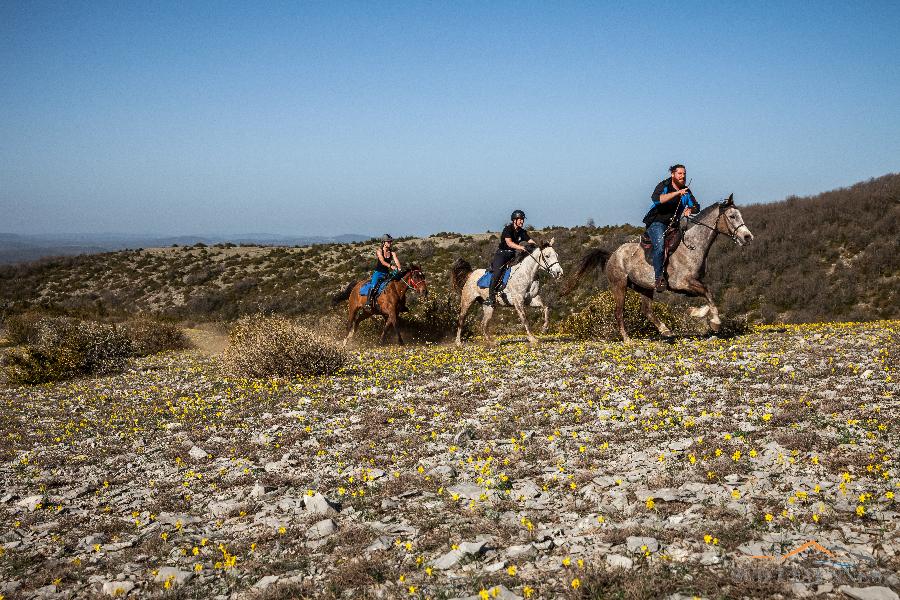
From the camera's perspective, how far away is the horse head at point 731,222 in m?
12.2

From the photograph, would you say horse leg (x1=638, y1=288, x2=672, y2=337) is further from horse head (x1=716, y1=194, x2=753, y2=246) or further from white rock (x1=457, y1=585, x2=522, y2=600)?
white rock (x1=457, y1=585, x2=522, y2=600)

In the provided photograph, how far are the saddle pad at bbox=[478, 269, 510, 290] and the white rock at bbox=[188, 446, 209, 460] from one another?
9416mm

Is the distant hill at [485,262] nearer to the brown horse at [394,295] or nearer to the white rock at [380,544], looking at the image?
the brown horse at [394,295]

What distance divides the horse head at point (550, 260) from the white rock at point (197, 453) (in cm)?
929

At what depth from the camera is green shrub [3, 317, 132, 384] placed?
17.0m

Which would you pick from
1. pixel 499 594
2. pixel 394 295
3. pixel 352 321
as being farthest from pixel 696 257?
pixel 352 321

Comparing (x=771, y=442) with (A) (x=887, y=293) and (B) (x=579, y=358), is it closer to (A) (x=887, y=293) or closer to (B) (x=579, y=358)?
(B) (x=579, y=358)

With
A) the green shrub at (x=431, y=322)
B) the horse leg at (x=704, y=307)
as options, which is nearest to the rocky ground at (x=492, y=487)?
the horse leg at (x=704, y=307)

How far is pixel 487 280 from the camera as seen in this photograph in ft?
52.8

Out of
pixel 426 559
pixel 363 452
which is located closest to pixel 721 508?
pixel 426 559

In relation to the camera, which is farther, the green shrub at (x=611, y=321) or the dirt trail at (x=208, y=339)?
the dirt trail at (x=208, y=339)

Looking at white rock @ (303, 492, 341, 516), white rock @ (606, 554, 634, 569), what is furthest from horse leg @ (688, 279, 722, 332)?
white rock @ (303, 492, 341, 516)

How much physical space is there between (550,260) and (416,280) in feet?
15.4

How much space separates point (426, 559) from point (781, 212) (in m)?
42.6
